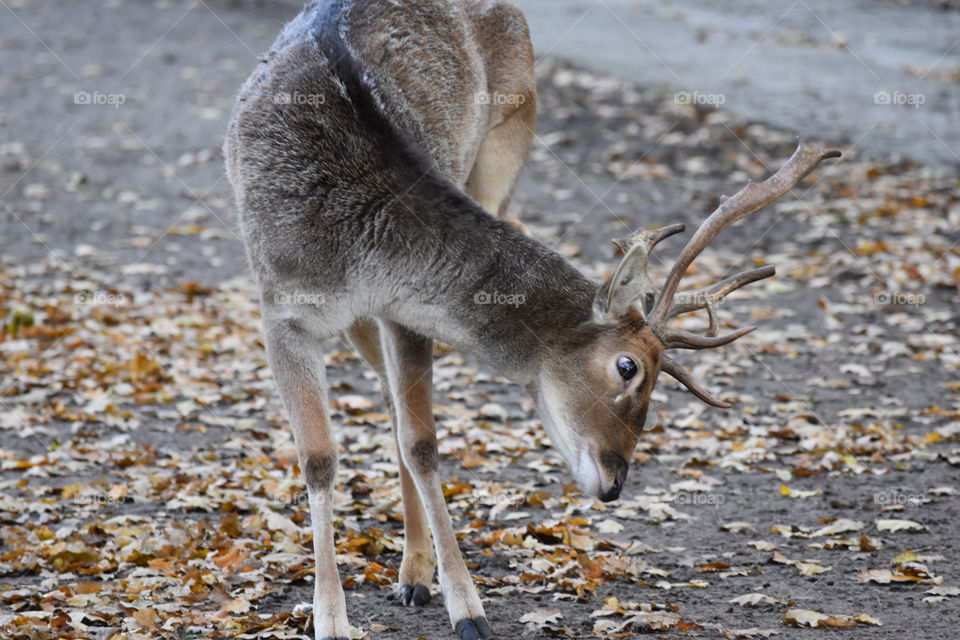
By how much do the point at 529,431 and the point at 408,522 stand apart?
2361mm

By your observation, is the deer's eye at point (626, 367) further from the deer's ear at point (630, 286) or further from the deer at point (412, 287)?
the deer's ear at point (630, 286)

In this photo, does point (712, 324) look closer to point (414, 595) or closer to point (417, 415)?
point (417, 415)

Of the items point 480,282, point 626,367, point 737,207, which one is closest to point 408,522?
point 480,282

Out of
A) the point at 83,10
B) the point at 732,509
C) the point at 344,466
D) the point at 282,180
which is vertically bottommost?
the point at 732,509

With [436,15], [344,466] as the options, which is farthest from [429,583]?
[436,15]

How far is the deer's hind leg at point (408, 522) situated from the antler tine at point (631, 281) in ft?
4.35

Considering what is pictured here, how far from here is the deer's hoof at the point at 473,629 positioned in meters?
5.03

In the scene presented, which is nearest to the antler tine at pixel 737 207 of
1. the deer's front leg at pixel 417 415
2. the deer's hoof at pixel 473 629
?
the deer's front leg at pixel 417 415

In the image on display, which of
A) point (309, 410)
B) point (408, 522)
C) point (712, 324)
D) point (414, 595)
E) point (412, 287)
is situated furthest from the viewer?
point (408, 522)

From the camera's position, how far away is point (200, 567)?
5.70m

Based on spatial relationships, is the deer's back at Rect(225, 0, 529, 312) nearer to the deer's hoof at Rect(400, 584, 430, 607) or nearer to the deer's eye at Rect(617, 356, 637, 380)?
the deer's eye at Rect(617, 356, 637, 380)

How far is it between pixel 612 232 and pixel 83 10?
15.5m

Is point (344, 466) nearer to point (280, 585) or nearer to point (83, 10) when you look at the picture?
point (280, 585)

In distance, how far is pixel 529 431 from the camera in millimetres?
8070
